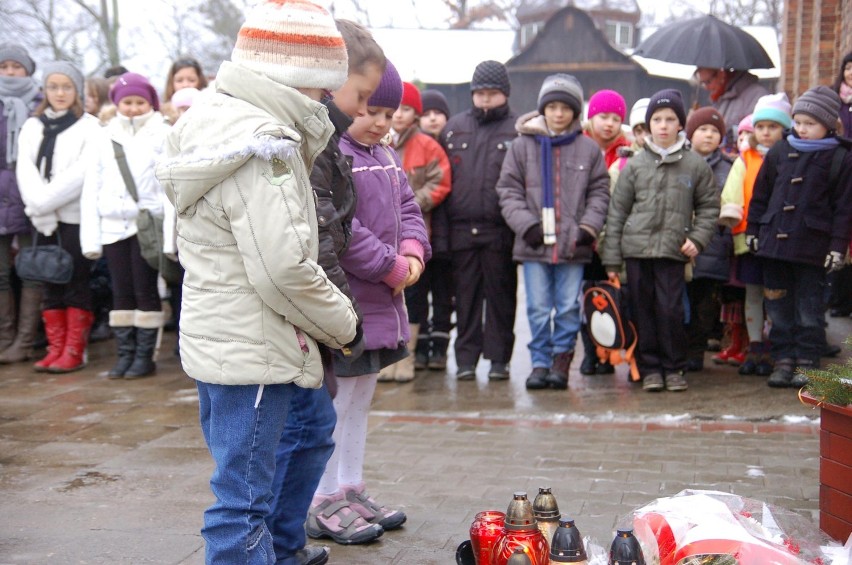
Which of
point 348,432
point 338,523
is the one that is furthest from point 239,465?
point 348,432

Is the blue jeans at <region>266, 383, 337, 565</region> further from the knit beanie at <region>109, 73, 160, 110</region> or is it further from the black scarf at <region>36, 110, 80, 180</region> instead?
the black scarf at <region>36, 110, 80, 180</region>

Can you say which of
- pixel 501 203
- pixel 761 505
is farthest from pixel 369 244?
pixel 501 203

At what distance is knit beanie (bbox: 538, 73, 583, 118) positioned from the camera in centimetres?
752

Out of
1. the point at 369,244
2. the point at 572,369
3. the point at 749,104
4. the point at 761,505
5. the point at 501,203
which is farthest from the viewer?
the point at 749,104

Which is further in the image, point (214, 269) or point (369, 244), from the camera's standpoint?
point (369, 244)

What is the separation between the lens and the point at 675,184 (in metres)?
7.35

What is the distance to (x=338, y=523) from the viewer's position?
4.25 m

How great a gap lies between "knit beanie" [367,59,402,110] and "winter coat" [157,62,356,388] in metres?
1.00

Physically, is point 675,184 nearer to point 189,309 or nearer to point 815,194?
point 815,194

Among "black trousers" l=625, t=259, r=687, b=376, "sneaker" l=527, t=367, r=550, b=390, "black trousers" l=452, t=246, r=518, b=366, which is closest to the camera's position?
"black trousers" l=625, t=259, r=687, b=376

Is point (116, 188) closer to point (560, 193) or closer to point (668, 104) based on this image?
point (560, 193)

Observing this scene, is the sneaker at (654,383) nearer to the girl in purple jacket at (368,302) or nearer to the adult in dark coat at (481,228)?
the adult in dark coat at (481,228)

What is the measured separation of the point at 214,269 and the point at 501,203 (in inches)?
182

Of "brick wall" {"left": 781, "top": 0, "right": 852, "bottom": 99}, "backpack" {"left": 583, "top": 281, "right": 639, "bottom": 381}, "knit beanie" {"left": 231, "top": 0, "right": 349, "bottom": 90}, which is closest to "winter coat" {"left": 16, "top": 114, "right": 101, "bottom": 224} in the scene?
"backpack" {"left": 583, "top": 281, "right": 639, "bottom": 381}
